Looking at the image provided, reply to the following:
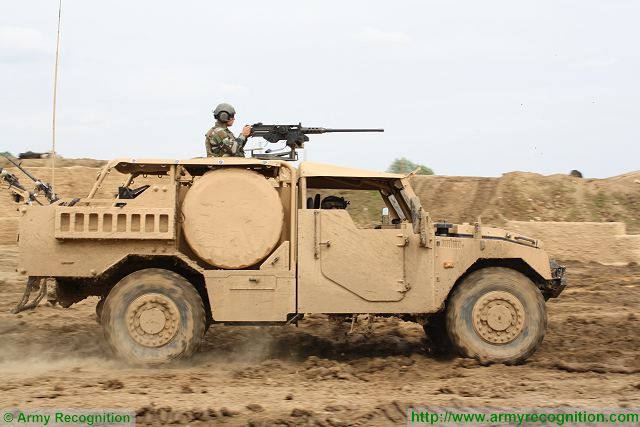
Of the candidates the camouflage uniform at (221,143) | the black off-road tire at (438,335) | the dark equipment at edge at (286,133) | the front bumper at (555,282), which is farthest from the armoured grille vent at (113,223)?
the front bumper at (555,282)

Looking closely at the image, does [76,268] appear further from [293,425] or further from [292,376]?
[293,425]

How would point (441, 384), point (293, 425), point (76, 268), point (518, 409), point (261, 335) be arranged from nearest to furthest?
point (293, 425), point (518, 409), point (441, 384), point (76, 268), point (261, 335)

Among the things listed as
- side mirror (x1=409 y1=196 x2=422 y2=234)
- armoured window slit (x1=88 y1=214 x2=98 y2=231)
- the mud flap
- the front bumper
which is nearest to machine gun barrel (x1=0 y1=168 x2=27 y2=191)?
the mud flap

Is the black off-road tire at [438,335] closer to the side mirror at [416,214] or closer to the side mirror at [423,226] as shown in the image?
the side mirror at [423,226]

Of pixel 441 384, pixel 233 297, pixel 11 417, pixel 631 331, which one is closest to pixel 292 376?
pixel 233 297

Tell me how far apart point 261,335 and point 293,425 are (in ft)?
12.2

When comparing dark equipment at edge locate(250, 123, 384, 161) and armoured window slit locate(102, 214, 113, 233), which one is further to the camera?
dark equipment at edge locate(250, 123, 384, 161)

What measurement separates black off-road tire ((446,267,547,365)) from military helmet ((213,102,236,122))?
312 cm

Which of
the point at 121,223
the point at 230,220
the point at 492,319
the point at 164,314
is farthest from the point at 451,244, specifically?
the point at 121,223

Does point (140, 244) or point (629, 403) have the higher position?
point (140, 244)

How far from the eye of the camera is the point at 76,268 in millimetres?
7121

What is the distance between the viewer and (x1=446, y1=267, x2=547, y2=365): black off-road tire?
24.2 ft

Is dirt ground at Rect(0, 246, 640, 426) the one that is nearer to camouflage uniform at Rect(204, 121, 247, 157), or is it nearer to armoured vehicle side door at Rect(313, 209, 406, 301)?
armoured vehicle side door at Rect(313, 209, 406, 301)

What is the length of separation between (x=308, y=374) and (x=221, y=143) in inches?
105
